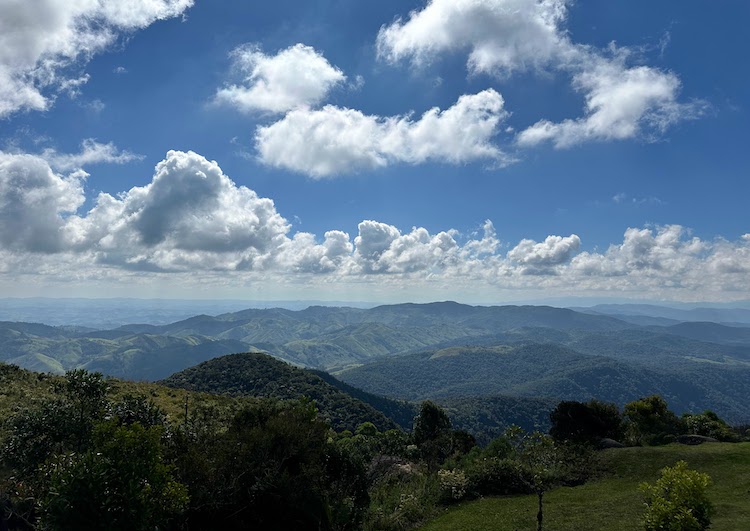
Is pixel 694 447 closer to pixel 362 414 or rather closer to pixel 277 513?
pixel 277 513

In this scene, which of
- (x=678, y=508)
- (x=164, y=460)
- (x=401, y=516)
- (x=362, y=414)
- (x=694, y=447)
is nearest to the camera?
(x=678, y=508)

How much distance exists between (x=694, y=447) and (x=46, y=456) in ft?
160

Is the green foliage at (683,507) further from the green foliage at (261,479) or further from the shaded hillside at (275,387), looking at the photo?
the shaded hillside at (275,387)

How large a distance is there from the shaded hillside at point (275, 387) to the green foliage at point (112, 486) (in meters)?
147

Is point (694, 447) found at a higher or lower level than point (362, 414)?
higher

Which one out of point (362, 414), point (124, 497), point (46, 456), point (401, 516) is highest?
point (124, 497)

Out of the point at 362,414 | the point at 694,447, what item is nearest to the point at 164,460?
the point at 694,447

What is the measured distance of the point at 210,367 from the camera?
7662 inches

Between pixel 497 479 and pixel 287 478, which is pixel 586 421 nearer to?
pixel 497 479

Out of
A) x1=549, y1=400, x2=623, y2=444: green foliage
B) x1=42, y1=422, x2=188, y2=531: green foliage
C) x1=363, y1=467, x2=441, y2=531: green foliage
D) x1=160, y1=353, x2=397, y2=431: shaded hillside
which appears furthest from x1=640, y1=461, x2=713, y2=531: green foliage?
x1=160, y1=353, x2=397, y2=431: shaded hillside

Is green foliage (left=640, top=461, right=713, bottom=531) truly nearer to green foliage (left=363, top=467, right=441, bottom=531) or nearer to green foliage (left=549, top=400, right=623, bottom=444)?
green foliage (left=363, top=467, right=441, bottom=531)

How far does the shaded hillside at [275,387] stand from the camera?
6531 inches

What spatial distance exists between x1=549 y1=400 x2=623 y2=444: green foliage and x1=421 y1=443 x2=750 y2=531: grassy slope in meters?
8.51

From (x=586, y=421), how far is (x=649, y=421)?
921 centimetres
